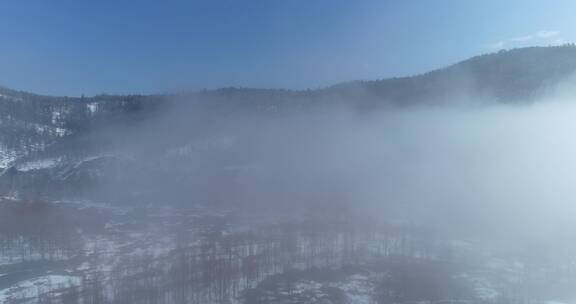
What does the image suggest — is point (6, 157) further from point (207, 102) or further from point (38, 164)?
point (207, 102)

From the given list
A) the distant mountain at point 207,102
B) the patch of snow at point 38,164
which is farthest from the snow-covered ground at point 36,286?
the patch of snow at point 38,164

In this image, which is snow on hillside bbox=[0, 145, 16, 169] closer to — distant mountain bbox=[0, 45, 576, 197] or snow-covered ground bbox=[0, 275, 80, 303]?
distant mountain bbox=[0, 45, 576, 197]

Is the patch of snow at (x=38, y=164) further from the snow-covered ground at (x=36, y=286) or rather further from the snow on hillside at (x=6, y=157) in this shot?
the snow-covered ground at (x=36, y=286)

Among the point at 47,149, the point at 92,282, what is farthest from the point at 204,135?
the point at 92,282

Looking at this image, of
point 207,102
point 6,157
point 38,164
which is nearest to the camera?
point 38,164

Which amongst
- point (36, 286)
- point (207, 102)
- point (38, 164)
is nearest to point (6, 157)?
point (38, 164)

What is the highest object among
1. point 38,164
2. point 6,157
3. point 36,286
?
point 6,157

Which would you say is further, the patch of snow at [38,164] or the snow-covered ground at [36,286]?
the patch of snow at [38,164]

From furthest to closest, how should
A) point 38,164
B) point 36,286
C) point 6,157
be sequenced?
point 6,157
point 38,164
point 36,286

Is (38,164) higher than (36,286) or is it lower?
higher

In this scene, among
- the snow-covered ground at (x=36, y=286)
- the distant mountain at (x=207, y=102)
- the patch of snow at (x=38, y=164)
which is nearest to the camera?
the snow-covered ground at (x=36, y=286)
